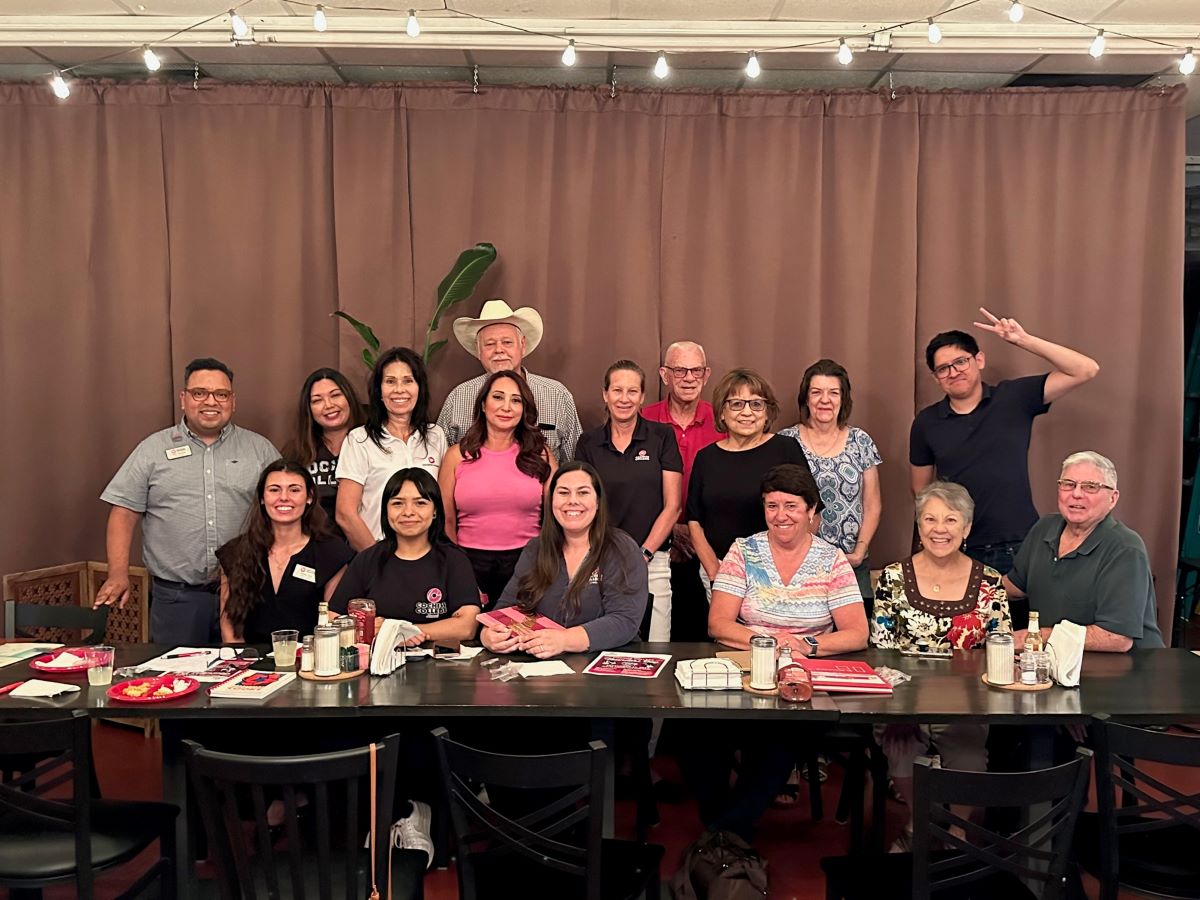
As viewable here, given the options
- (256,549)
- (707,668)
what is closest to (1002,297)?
(707,668)

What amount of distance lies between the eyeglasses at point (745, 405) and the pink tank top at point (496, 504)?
0.79 metres

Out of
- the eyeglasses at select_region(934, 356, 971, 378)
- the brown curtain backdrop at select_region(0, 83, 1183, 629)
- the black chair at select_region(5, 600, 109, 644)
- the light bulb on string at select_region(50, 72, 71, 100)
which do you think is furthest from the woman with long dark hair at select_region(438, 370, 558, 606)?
the light bulb on string at select_region(50, 72, 71, 100)

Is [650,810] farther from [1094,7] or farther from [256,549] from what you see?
[1094,7]

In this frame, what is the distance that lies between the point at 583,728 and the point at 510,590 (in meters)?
0.53

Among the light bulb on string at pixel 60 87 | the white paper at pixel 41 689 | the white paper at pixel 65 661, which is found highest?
the light bulb on string at pixel 60 87

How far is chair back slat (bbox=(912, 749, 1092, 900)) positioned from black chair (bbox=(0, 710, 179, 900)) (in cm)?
177

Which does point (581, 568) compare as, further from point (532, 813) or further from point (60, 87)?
point (60, 87)

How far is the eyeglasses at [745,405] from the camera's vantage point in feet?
11.8

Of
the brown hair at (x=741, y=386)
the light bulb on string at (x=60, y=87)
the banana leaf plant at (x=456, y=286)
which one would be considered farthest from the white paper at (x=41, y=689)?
the light bulb on string at (x=60, y=87)

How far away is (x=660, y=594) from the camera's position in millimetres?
3701

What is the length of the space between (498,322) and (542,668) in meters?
1.93

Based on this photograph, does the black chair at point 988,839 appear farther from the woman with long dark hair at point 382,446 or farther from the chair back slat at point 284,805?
Answer: the woman with long dark hair at point 382,446

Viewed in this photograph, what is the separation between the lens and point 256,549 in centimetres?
322

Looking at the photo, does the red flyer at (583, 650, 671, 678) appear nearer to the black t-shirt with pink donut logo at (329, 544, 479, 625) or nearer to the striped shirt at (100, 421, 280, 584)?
the black t-shirt with pink donut logo at (329, 544, 479, 625)
